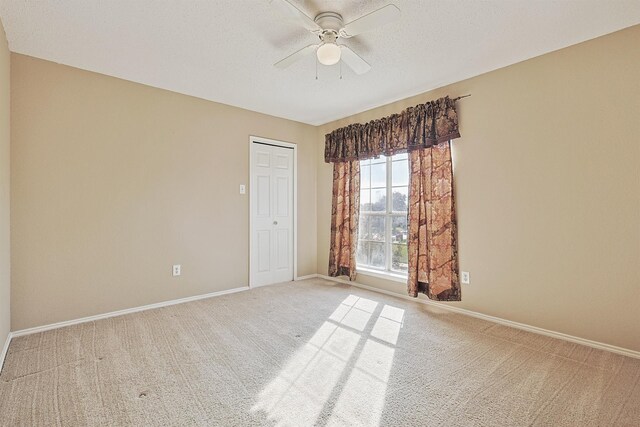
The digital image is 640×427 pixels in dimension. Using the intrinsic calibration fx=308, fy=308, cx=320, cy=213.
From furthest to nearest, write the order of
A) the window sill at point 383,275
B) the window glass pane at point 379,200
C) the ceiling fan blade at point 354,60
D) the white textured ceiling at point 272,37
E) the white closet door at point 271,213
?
the white closet door at point 271,213, the window glass pane at point 379,200, the window sill at point 383,275, the ceiling fan blade at point 354,60, the white textured ceiling at point 272,37

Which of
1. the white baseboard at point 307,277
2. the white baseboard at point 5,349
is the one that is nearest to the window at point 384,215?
the white baseboard at point 307,277

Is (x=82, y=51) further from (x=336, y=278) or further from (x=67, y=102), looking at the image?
(x=336, y=278)

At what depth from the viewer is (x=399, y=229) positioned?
399 cm

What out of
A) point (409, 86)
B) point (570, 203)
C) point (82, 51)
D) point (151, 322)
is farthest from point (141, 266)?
point (570, 203)

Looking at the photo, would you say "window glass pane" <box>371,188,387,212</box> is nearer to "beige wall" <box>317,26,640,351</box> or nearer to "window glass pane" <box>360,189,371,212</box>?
"window glass pane" <box>360,189,371,212</box>

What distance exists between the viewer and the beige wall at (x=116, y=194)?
2.77 metres

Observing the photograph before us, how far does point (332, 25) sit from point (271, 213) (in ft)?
9.12

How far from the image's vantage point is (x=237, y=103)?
13.1 feet

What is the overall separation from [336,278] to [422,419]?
314 cm

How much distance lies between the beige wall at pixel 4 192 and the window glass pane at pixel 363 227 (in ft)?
12.0

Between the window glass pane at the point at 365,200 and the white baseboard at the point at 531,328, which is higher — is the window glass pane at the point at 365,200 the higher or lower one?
the higher one

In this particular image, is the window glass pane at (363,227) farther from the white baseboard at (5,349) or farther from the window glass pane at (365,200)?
the white baseboard at (5,349)

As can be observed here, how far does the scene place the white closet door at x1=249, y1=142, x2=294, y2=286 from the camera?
14.2 ft

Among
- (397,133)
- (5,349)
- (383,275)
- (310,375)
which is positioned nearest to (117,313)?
(5,349)
